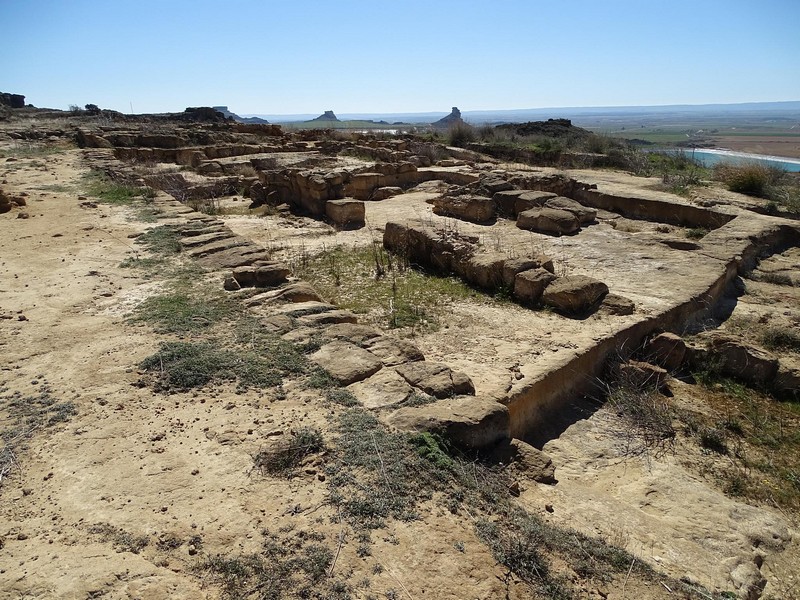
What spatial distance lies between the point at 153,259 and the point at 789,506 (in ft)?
25.3

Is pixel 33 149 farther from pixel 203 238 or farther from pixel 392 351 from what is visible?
pixel 392 351

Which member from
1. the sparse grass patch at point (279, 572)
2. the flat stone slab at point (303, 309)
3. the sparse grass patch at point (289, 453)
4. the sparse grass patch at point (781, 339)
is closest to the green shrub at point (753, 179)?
the sparse grass patch at point (781, 339)

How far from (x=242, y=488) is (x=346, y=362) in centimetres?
161

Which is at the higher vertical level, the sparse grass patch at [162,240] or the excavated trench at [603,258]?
the sparse grass patch at [162,240]

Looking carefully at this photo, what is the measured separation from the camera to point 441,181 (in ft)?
52.2

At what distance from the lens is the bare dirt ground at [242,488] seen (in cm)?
257

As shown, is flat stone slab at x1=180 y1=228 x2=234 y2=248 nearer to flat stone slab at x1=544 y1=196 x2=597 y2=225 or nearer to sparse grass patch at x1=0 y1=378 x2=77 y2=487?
sparse grass patch at x1=0 y1=378 x2=77 y2=487

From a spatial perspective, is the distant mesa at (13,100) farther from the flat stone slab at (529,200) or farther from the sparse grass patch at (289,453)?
the sparse grass patch at (289,453)

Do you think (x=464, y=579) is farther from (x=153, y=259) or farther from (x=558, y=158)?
(x=558, y=158)

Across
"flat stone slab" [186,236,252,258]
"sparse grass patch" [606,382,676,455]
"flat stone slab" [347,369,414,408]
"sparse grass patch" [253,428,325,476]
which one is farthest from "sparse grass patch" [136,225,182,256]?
"sparse grass patch" [606,382,676,455]

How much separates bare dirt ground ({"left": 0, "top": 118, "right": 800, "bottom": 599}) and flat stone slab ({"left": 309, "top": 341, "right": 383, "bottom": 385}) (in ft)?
1.13

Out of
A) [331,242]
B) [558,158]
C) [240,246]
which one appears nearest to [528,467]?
[240,246]

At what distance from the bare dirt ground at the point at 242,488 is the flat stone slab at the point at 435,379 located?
1.29 feet

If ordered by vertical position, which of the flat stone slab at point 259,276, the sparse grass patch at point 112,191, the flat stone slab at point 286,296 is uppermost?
the sparse grass patch at point 112,191
